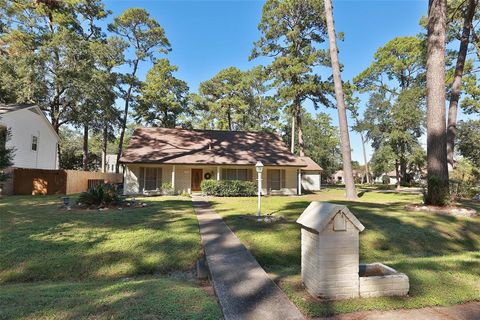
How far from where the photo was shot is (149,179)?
71.1 feet

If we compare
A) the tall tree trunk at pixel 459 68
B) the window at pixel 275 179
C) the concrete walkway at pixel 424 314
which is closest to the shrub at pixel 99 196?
the concrete walkway at pixel 424 314

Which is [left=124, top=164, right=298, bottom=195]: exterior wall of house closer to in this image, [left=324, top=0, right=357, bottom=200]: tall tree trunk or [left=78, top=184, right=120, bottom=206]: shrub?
[left=324, top=0, right=357, bottom=200]: tall tree trunk

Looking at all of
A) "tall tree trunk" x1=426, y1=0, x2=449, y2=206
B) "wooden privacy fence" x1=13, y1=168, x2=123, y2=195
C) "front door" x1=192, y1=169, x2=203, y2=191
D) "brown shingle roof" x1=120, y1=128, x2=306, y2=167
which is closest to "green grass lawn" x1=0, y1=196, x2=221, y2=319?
"wooden privacy fence" x1=13, y1=168, x2=123, y2=195

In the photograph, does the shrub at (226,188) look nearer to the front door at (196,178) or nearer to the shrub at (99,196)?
the front door at (196,178)

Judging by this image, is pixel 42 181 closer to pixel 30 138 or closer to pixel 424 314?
pixel 30 138

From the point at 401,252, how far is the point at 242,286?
4.93 metres

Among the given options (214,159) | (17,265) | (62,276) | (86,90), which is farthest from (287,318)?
(86,90)

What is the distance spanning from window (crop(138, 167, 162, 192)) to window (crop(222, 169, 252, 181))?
15.6 feet

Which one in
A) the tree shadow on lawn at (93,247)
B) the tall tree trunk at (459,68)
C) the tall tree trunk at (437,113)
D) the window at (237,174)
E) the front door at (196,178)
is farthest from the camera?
the window at (237,174)

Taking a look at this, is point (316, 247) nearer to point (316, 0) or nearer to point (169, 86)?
point (316, 0)

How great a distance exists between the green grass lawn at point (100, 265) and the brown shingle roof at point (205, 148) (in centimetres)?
1003

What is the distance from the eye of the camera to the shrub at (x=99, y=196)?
12562 millimetres

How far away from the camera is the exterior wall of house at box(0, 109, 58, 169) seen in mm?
20898

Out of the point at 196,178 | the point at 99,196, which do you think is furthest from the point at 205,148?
the point at 99,196
